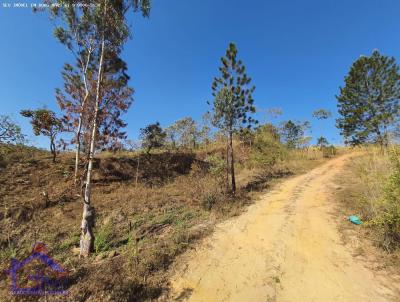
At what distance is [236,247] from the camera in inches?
230

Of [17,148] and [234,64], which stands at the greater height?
[234,64]

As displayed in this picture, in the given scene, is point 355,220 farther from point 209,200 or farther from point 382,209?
point 209,200

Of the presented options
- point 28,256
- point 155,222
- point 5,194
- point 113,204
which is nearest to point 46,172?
point 5,194

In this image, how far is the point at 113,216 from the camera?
8.62 m

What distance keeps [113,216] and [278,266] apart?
6993mm

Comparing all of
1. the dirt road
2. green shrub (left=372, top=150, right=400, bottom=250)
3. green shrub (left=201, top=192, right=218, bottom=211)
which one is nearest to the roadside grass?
green shrub (left=372, top=150, right=400, bottom=250)

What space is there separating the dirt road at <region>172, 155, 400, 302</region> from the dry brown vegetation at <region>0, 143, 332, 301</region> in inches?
28.2

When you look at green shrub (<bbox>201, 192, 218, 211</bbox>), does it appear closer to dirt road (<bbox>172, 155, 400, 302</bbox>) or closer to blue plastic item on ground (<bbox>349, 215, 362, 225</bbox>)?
dirt road (<bbox>172, 155, 400, 302</bbox>)

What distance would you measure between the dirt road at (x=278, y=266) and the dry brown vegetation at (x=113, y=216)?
0.72 metres

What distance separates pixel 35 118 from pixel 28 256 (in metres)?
10.5

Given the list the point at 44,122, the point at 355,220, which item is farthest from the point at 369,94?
the point at 44,122

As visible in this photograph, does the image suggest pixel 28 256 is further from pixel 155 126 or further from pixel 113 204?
pixel 155 126

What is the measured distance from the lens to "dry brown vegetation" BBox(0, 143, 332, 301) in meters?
4.64

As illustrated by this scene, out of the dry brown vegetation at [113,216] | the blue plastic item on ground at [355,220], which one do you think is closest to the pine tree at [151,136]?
the dry brown vegetation at [113,216]
